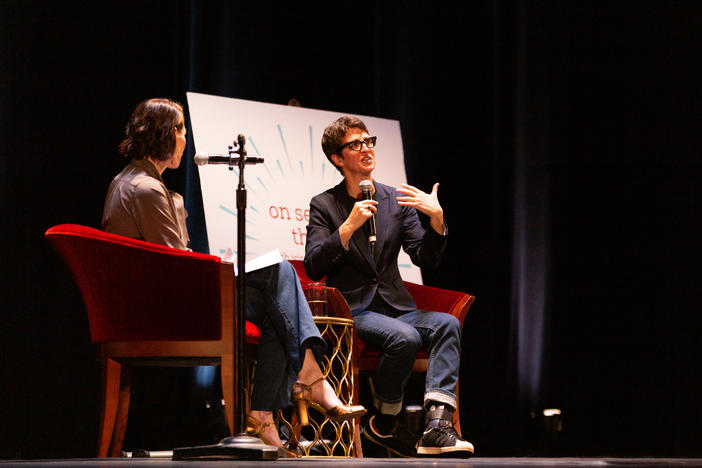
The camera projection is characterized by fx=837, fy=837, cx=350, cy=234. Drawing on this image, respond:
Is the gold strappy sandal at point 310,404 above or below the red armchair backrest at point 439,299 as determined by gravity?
below

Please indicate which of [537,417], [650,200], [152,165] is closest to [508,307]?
[537,417]

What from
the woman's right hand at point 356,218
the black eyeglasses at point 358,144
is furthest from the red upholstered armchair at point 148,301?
the black eyeglasses at point 358,144

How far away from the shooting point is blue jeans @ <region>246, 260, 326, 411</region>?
101 inches

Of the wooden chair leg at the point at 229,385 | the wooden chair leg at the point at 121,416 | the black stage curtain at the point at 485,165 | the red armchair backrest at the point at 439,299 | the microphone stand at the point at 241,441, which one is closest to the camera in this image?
the microphone stand at the point at 241,441

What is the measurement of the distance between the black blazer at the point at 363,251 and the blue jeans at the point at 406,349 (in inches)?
5.2

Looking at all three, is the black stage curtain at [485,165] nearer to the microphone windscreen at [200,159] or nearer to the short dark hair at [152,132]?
the short dark hair at [152,132]

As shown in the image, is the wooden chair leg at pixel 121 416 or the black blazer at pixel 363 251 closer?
the wooden chair leg at pixel 121 416

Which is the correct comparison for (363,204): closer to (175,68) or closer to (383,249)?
(383,249)

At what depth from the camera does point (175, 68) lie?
12.3ft

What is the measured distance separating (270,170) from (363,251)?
2.70 feet

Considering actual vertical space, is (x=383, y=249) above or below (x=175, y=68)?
below

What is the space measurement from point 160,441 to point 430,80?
7.39ft

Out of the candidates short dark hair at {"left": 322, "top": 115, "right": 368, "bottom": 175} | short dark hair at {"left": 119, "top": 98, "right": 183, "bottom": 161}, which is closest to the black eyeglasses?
short dark hair at {"left": 322, "top": 115, "right": 368, "bottom": 175}

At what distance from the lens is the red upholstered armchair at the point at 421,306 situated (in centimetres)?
284
